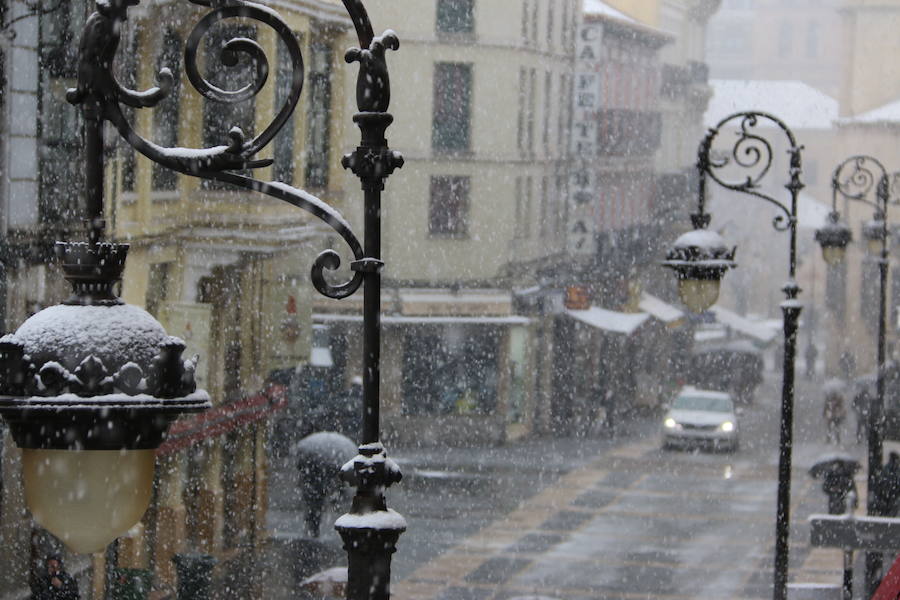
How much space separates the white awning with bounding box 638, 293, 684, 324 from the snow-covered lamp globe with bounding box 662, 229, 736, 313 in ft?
125

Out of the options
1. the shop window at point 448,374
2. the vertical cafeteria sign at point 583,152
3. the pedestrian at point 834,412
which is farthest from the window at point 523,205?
the pedestrian at point 834,412

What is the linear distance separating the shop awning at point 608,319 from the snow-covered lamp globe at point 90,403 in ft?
128

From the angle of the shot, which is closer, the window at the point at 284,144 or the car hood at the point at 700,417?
the window at the point at 284,144

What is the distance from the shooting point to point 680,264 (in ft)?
43.0

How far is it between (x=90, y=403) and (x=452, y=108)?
3630 centimetres

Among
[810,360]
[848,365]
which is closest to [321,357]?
[810,360]

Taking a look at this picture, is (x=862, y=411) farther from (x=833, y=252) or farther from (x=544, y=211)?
(x=833, y=252)

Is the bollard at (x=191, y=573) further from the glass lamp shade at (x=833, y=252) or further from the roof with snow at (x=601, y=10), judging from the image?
Result: the roof with snow at (x=601, y=10)

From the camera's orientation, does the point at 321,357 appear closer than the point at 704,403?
Yes

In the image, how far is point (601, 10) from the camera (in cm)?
4847

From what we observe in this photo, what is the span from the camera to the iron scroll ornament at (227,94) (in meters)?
4.55

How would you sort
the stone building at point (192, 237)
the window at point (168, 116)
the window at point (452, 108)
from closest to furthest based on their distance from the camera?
the stone building at point (192, 237)
the window at point (168, 116)
the window at point (452, 108)

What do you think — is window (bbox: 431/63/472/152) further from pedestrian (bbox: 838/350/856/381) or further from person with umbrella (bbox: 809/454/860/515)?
pedestrian (bbox: 838/350/856/381)

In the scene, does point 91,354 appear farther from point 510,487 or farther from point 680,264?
point 510,487
